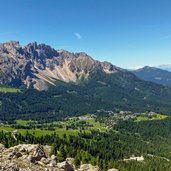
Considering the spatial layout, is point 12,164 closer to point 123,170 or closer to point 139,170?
point 123,170

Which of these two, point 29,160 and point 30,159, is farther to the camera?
point 30,159

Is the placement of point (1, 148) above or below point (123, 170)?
above

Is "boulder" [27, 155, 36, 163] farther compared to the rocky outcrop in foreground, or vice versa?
"boulder" [27, 155, 36, 163]

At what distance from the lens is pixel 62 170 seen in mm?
106938

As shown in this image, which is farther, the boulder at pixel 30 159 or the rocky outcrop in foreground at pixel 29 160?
the boulder at pixel 30 159

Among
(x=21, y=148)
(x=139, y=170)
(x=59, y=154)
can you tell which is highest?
(x=21, y=148)

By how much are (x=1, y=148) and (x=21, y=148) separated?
25.0 ft

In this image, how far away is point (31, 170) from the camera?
296ft

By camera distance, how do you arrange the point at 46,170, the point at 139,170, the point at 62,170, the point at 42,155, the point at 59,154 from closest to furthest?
the point at 46,170 → the point at 62,170 → the point at 42,155 → the point at 59,154 → the point at 139,170

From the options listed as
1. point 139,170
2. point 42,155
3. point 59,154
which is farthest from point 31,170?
point 139,170

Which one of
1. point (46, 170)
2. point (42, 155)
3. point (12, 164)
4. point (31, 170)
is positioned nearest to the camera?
point (12, 164)

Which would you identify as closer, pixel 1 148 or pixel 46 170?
pixel 46 170

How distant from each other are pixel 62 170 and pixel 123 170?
2908 inches

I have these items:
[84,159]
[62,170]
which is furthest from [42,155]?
[84,159]
